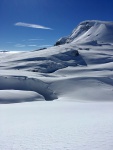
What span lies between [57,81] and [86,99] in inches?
324

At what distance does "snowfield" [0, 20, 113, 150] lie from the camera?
25.4 ft

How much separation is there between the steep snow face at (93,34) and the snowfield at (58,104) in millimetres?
20255

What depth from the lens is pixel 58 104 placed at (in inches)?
888

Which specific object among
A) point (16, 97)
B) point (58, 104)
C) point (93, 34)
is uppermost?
point (93, 34)

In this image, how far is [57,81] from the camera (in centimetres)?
3775

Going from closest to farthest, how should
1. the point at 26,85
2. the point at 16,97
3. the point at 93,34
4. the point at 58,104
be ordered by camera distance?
1. the point at 58,104
2. the point at 16,97
3. the point at 26,85
4. the point at 93,34

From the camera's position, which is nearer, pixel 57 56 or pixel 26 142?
pixel 26 142

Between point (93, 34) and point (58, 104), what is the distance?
10215cm

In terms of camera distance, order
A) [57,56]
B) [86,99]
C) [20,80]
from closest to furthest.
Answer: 1. [86,99]
2. [20,80]
3. [57,56]

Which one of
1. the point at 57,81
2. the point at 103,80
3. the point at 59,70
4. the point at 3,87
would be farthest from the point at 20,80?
the point at 59,70

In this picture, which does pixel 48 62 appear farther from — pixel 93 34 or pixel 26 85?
pixel 93 34

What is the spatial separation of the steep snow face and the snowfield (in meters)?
Answer: 20.3

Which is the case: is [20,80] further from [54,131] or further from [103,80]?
[54,131]

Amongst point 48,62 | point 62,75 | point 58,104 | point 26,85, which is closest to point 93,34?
point 48,62
